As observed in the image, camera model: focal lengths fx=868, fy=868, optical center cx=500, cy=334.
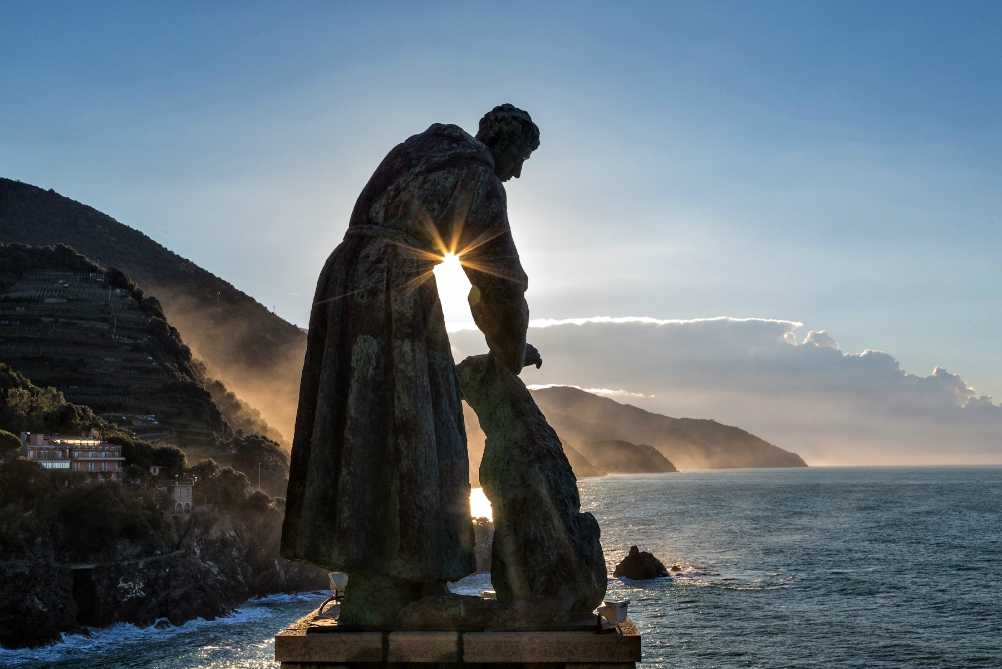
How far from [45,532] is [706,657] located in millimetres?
57425

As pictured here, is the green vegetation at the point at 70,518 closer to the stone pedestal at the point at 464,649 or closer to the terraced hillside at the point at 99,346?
the terraced hillside at the point at 99,346

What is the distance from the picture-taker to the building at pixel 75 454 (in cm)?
8788

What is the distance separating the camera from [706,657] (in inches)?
2328

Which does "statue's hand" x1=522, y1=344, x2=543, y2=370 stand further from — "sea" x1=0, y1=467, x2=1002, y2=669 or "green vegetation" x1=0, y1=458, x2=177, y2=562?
"green vegetation" x1=0, y1=458, x2=177, y2=562

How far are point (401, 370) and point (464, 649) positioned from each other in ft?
4.50

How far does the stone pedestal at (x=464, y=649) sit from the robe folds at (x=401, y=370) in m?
0.32

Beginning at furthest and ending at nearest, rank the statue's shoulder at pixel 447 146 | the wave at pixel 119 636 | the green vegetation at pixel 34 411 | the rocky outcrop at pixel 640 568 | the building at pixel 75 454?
the green vegetation at pixel 34 411 < the rocky outcrop at pixel 640 568 < the building at pixel 75 454 < the wave at pixel 119 636 < the statue's shoulder at pixel 447 146

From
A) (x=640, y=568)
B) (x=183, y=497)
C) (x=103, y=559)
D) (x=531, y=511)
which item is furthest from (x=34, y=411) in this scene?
(x=531, y=511)

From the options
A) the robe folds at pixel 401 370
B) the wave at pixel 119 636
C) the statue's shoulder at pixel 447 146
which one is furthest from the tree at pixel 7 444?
the statue's shoulder at pixel 447 146

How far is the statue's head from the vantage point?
4.85 metres

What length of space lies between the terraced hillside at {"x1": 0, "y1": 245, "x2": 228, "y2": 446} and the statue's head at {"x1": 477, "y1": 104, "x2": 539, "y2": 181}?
12774cm

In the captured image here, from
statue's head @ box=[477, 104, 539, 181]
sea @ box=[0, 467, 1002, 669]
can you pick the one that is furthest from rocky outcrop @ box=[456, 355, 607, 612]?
sea @ box=[0, 467, 1002, 669]

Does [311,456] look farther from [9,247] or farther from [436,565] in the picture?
[9,247]

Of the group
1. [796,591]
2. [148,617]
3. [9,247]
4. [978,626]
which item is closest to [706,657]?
[978,626]
